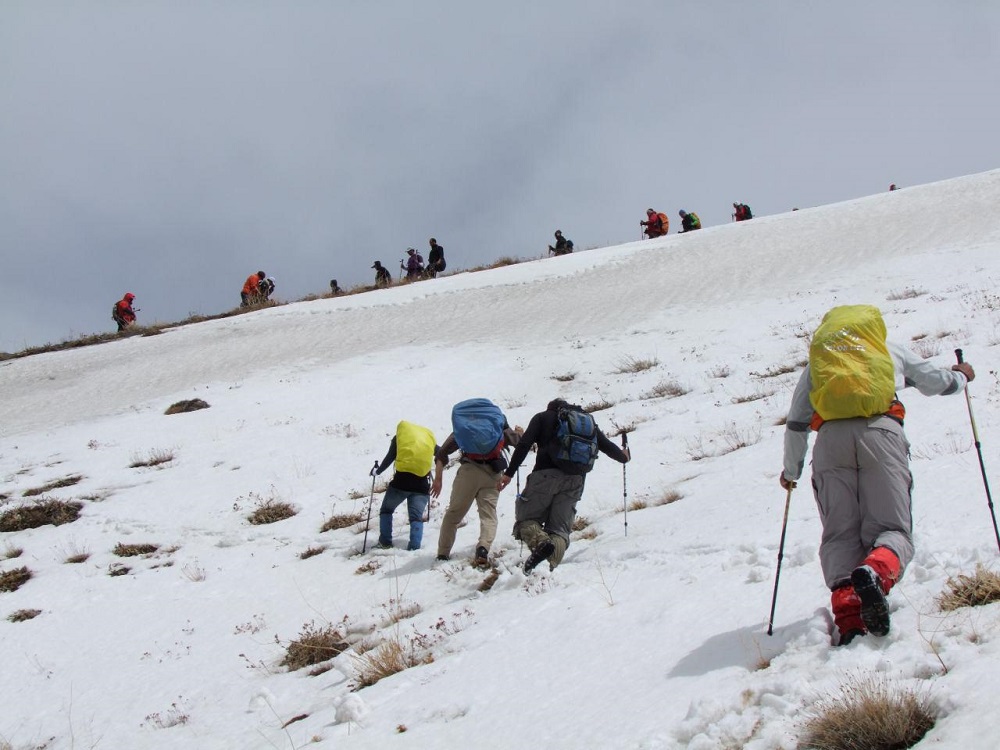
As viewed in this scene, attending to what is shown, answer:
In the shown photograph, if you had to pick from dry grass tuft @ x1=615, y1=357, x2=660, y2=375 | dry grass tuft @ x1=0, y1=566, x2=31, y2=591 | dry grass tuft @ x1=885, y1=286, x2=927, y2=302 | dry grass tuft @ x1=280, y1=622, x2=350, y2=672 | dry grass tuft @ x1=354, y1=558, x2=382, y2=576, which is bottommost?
dry grass tuft @ x1=280, y1=622, x2=350, y2=672

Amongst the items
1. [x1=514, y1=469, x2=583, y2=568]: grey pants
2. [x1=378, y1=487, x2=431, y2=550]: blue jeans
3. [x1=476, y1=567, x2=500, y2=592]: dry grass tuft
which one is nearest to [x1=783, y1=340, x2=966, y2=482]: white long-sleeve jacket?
[x1=514, y1=469, x2=583, y2=568]: grey pants

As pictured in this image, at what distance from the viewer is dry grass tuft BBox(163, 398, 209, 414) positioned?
17234 millimetres

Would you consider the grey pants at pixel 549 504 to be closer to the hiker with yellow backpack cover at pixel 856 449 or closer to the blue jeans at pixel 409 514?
the blue jeans at pixel 409 514

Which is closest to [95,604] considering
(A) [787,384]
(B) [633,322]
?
(A) [787,384]

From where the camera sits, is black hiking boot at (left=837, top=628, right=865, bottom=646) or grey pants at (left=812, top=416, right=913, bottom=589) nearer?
black hiking boot at (left=837, top=628, right=865, bottom=646)

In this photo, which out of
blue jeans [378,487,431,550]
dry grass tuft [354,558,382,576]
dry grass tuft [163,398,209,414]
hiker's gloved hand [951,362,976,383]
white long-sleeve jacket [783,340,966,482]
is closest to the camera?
white long-sleeve jacket [783,340,966,482]

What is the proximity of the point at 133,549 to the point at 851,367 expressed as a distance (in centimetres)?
935

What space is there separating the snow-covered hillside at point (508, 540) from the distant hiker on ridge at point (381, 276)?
812cm

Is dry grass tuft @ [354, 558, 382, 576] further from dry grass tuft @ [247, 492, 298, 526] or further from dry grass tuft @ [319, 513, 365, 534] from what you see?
dry grass tuft @ [247, 492, 298, 526]

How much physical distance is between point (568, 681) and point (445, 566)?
13.0ft

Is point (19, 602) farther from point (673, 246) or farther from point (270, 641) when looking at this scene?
point (673, 246)

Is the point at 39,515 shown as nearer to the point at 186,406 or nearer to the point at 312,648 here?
the point at 186,406

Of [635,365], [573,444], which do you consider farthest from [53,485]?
[635,365]

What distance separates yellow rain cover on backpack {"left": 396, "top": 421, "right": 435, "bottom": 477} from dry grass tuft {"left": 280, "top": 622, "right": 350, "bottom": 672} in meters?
2.66
